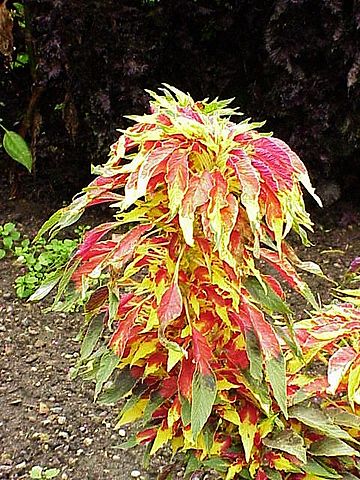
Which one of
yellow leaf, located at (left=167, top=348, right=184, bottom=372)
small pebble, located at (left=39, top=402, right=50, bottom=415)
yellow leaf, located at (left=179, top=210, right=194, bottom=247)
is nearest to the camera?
yellow leaf, located at (left=179, top=210, right=194, bottom=247)

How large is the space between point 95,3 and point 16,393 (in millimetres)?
1355

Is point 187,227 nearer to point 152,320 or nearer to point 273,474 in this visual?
point 152,320

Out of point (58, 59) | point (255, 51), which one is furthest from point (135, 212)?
point (255, 51)

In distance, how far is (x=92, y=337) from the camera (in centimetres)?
114

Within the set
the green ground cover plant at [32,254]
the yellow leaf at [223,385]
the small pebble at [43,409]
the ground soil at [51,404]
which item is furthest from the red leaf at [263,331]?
the green ground cover plant at [32,254]

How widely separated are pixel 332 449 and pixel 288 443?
8 cm

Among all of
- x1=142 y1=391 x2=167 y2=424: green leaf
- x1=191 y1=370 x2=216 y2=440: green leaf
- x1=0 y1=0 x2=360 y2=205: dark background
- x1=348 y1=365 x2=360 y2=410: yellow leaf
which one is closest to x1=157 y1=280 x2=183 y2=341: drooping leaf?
x1=191 y1=370 x2=216 y2=440: green leaf

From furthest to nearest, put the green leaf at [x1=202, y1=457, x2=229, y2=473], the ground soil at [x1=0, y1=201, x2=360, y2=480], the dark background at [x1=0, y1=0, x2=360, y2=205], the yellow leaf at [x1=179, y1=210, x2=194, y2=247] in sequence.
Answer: the dark background at [x1=0, y1=0, x2=360, y2=205] → the ground soil at [x1=0, y1=201, x2=360, y2=480] → the green leaf at [x1=202, y1=457, x2=229, y2=473] → the yellow leaf at [x1=179, y1=210, x2=194, y2=247]

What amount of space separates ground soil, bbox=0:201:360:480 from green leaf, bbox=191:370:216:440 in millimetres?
723

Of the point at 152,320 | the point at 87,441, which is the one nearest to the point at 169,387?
the point at 152,320

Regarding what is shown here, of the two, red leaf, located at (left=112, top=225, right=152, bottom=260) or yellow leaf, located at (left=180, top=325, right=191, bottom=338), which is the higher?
red leaf, located at (left=112, top=225, right=152, bottom=260)

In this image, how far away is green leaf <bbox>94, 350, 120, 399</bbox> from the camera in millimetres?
1094

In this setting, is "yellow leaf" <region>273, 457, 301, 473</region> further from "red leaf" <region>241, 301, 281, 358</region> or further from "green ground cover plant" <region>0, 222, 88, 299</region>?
"green ground cover plant" <region>0, 222, 88, 299</region>

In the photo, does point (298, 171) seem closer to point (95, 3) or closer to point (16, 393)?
point (16, 393)
